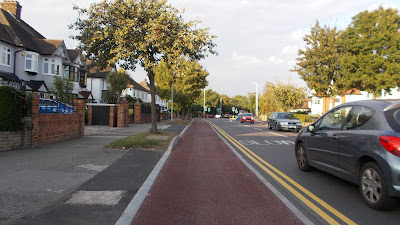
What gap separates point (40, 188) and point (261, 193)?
4234mm

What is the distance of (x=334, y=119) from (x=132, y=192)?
4422mm

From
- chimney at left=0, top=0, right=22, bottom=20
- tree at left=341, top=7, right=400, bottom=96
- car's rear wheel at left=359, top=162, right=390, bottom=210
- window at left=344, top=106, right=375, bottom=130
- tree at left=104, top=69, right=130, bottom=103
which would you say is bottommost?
car's rear wheel at left=359, top=162, right=390, bottom=210

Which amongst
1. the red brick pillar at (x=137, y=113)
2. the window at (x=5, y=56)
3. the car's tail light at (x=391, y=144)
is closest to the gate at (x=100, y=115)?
the red brick pillar at (x=137, y=113)

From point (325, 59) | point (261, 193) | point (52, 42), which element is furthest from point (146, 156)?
point (325, 59)

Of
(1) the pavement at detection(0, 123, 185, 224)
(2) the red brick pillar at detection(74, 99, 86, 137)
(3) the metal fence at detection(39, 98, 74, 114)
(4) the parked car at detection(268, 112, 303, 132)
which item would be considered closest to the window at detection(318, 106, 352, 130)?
(1) the pavement at detection(0, 123, 185, 224)

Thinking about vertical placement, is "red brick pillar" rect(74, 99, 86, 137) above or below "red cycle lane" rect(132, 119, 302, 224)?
above

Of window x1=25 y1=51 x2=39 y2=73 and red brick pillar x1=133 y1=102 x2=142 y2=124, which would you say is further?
red brick pillar x1=133 y1=102 x2=142 y2=124

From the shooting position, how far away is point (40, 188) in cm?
573

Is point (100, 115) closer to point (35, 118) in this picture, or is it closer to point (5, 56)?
point (5, 56)

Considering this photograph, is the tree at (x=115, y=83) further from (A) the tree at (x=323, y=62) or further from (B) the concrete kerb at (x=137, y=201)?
(B) the concrete kerb at (x=137, y=201)

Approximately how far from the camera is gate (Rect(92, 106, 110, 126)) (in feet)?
83.5

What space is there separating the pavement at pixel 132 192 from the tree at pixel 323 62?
26458 mm

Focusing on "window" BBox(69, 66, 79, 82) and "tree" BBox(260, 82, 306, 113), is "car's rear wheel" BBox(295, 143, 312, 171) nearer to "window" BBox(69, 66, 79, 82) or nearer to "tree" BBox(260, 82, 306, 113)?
"window" BBox(69, 66, 79, 82)

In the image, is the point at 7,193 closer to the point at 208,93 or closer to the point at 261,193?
the point at 261,193
